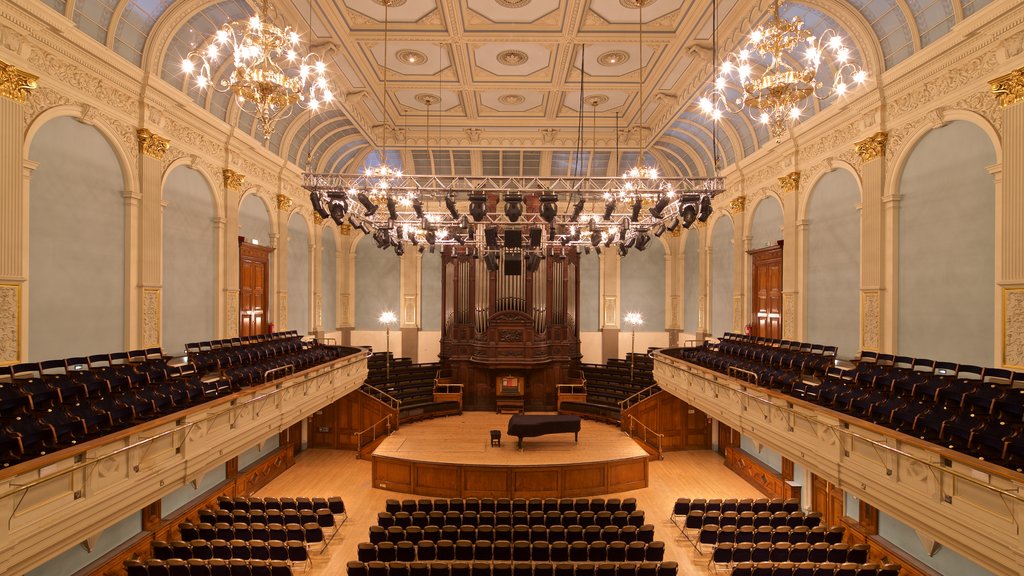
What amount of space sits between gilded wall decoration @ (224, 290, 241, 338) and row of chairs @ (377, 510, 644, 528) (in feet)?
20.3

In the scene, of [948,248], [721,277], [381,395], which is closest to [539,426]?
[381,395]

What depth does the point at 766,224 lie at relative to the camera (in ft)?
45.0

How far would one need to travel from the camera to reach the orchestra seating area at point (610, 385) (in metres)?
16.0

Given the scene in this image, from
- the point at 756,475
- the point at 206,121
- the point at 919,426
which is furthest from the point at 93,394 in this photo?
the point at 756,475

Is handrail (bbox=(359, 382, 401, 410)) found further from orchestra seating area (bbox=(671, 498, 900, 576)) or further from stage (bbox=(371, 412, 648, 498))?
orchestra seating area (bbox=(671, 498, 900, 576))

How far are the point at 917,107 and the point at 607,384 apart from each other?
11.4 metres

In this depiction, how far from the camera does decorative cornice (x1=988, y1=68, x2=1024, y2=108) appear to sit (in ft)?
21.8

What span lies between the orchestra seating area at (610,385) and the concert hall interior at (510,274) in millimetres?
174

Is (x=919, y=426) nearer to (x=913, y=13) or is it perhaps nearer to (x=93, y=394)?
(x=913, y=13)

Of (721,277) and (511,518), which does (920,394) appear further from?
(721,277)

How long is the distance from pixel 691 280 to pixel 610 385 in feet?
17.3

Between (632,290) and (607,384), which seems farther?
(632,290)

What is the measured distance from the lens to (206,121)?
35.8 feet

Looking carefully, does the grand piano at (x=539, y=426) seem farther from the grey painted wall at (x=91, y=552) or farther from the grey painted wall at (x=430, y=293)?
the grey painted wall at (x=430, y=293)
